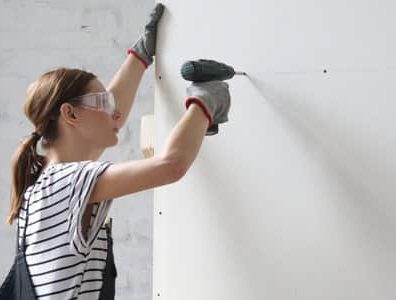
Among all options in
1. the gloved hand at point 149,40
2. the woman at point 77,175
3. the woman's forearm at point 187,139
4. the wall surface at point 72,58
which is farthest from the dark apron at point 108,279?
the wall surface at point 72,58

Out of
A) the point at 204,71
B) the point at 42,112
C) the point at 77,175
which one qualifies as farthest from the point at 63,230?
the point at 204,71

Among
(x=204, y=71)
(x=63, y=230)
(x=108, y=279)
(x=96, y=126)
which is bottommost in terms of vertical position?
(x=108, y=279)

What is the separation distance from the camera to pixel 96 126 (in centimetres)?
106

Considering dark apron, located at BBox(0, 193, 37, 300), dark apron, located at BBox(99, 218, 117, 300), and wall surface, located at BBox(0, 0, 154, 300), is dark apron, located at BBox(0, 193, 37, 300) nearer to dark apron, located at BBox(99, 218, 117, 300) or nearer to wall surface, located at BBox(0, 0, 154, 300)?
dark apron, located at BBox(99, 218, 117, 300)

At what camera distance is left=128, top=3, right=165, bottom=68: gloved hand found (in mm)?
1168

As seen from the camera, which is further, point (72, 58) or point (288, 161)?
point (72, 58)

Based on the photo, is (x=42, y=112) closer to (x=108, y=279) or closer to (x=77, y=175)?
(x=77, y=175)

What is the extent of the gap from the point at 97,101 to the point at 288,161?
0.32 meters

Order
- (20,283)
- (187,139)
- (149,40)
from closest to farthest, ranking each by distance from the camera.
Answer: (187,139)
(20,283)
(149,40)

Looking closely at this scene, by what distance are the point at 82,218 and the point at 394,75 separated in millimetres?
491

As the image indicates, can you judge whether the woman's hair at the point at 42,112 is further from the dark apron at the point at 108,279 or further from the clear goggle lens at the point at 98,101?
the dark apron at the point at 108,279

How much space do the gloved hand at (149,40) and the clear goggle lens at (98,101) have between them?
0.17 metres

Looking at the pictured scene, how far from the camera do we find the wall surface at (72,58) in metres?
1.82

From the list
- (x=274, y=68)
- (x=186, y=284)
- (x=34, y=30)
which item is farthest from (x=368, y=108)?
(x=34, y=30)
